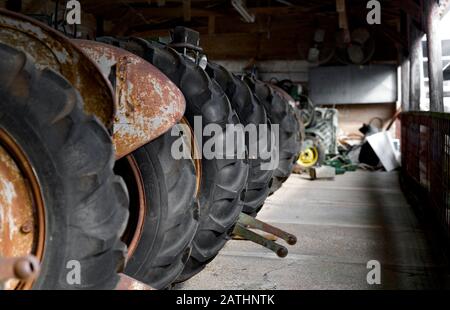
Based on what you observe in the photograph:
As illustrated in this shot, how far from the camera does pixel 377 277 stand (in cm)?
347

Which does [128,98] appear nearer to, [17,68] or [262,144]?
[17,68]

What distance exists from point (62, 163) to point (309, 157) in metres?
9.54

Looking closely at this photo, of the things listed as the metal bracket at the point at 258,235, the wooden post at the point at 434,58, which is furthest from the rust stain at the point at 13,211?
the wooden post at the point at 434,58

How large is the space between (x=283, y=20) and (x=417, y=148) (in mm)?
7690

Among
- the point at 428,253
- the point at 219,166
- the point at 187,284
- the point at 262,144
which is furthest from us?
the point at 262,144

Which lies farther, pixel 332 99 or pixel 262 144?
pixel 332 99

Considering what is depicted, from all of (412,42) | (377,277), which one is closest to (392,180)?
(412,42)

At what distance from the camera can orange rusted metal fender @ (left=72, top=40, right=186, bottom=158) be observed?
6.99 feet

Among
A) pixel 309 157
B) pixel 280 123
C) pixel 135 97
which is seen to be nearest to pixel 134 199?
pixel 135 97

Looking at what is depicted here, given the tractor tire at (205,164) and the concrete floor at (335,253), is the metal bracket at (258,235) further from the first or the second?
the tractor tire at (205,164)

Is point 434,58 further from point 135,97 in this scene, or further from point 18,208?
point 18,208

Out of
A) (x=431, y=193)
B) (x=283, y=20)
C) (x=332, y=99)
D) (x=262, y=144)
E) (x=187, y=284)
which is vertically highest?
(x=283, y=20)

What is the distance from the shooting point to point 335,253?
409 cm

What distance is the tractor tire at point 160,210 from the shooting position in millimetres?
2328
